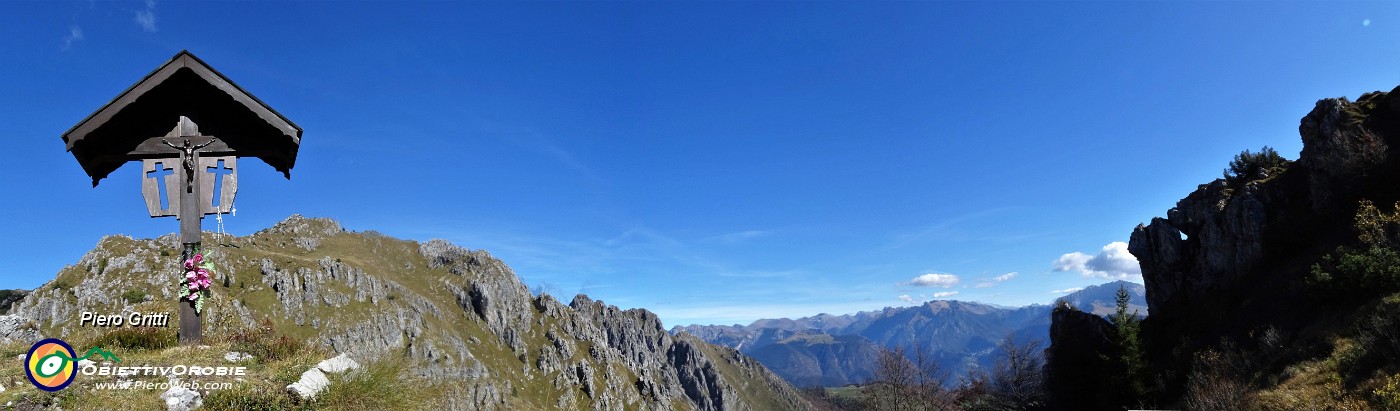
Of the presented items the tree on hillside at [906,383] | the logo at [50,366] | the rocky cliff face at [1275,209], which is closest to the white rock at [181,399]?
the logo at [50,366]

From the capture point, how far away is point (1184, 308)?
76.6 meters

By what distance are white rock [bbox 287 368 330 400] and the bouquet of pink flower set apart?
4.68 metres

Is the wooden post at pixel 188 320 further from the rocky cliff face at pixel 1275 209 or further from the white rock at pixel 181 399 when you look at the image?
the rocky cliff face at pixel 1275 209

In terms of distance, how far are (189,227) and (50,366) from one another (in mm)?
4229

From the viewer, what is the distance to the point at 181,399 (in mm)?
7957

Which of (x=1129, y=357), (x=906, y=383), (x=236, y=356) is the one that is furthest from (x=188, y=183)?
(x=1129, y=357)

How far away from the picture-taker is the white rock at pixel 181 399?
25.6 ft

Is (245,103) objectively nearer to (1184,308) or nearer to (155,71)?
(155,71)

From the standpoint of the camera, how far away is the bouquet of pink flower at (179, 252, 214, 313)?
11547mm

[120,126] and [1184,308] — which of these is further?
[1184,308]

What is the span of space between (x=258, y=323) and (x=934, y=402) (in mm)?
62735

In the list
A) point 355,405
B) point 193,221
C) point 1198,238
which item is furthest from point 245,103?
point 1198,238

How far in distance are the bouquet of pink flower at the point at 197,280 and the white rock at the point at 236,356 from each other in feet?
6.28

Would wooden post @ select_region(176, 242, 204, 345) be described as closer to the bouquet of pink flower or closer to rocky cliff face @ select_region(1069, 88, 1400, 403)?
the bouquet of pink flower
